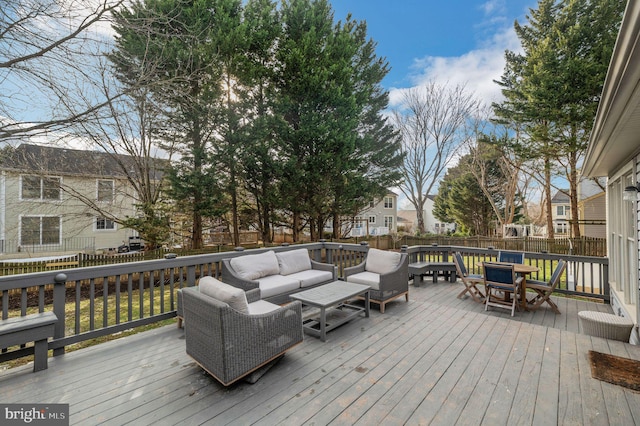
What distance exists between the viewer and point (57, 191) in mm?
9594

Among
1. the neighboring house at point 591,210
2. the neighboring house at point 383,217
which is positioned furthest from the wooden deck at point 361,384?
the neighboring house at point 383,217

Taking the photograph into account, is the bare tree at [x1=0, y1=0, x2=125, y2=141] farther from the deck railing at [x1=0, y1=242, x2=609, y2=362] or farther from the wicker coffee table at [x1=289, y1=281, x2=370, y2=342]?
the wicker coffee table at [x1=289, y1=281, x2=370, y2=342]

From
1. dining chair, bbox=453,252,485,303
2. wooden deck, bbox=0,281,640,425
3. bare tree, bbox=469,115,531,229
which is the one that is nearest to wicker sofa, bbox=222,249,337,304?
wooden deck, bbox=0,281,640,425

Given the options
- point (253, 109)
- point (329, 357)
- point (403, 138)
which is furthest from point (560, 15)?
point (329, 357)

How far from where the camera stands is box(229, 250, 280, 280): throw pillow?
439cm

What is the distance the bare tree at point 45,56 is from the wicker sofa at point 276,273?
3569 mm

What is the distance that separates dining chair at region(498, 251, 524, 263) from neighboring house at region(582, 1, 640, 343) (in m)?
1.46

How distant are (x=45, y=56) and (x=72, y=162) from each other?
7.17 metres

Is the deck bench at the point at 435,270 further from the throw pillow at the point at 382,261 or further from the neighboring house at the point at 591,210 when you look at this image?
the neighboring house at the point at 591,210

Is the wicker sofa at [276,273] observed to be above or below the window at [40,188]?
below

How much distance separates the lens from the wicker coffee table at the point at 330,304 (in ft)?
11.5

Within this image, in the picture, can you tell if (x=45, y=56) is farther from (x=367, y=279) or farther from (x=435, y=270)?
(x=435, y=270)

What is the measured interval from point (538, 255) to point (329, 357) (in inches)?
214

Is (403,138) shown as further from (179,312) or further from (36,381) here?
(36,381)
